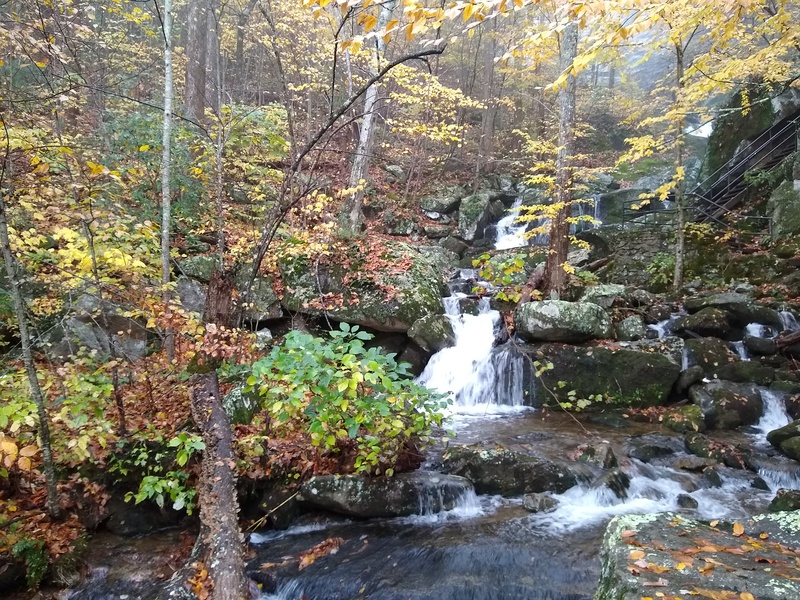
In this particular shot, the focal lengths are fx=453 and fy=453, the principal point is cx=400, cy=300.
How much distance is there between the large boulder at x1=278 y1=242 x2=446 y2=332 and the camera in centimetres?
961

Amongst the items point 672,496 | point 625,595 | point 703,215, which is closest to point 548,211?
point 672,496

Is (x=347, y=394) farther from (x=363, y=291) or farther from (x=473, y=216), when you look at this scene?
(x=473, y=216)

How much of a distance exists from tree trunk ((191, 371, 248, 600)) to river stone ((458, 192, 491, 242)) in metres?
13.0

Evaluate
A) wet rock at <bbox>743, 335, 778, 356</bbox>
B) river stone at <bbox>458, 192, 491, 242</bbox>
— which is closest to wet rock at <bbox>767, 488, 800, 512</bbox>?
wet rock at <bbox>743, 335, 778, 356</bbox>

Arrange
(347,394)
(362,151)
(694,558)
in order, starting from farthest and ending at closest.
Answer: (362,151) < (347,394) < (694,558)

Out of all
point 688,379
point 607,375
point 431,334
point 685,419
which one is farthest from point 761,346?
point 431,334

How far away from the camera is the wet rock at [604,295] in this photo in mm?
10203

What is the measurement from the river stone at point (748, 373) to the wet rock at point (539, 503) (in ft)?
17.3

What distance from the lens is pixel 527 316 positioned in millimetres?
9430

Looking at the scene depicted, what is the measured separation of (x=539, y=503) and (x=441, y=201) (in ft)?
46.3

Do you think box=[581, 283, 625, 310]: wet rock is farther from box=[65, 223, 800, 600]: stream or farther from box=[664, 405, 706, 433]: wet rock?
box=[65, 223, 800, 600]: stream

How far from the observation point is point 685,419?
7633 millimetres

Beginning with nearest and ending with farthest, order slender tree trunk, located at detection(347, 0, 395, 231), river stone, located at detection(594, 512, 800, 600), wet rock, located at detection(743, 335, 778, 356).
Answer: river stone, located at detection(594, 512, 800, 600), wet rock, located at detection(743, 335, 778, 356), slender tree trunk, located at detection(347, 0, 395, 231)

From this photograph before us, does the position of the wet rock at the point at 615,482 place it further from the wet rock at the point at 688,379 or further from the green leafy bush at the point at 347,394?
the wet rock at the point at 688,379
